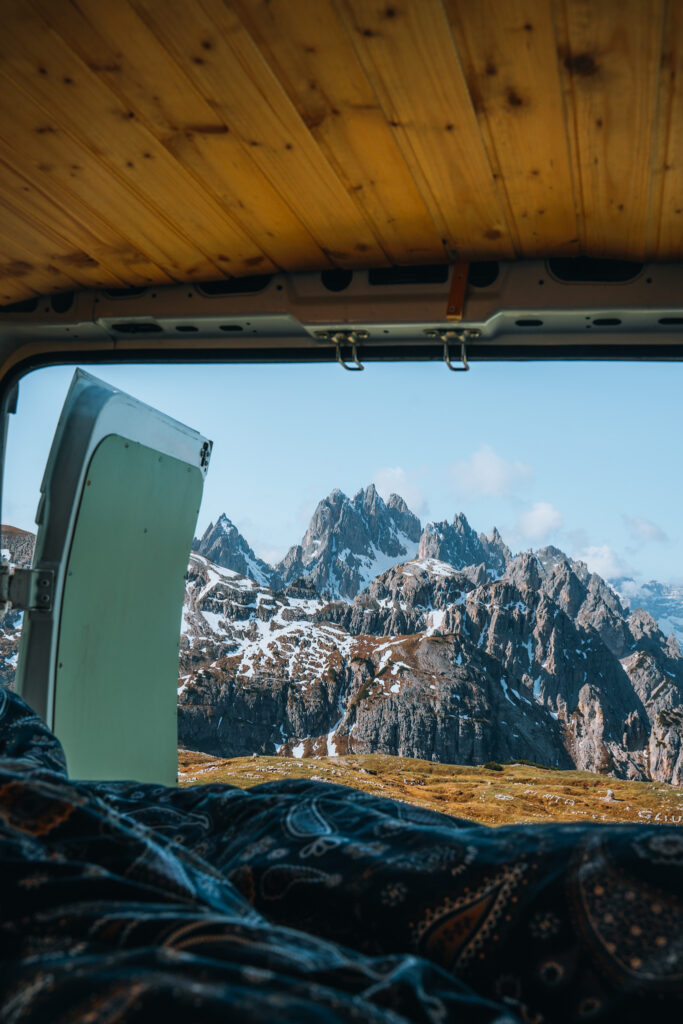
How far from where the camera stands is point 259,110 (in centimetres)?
152

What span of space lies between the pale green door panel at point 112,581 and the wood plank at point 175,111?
2.59ft

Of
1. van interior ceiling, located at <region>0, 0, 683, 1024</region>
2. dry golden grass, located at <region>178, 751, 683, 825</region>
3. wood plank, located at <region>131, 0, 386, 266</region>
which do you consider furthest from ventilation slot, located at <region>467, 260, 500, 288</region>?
dry golden grass, located at <region>178, 751, 683, 825</region>

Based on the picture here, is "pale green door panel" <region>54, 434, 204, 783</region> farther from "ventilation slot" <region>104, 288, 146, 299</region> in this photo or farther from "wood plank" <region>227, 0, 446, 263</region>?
"wood plank" <region>227, 0, 446, 263</region>

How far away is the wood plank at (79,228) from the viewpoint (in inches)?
73.2

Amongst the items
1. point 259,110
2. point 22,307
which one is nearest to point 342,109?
point 259,110

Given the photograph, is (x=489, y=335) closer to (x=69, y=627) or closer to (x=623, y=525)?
(x=69, y=627)

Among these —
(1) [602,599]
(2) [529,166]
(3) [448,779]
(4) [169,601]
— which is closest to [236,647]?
(3) [448,779]

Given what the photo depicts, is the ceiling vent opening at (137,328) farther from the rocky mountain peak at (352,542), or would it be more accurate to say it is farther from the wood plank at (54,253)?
the rocky mountain peak at (352,542)

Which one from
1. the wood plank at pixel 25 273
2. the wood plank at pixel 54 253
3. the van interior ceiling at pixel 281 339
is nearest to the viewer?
the van interior ceiling at pixel 281 339

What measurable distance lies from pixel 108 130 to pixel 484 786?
2983 mm

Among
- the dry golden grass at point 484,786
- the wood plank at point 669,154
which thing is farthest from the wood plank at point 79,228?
the dry golden grass at point 484,786

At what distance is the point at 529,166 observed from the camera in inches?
63.1

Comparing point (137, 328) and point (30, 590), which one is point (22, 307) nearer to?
point (137, 328)

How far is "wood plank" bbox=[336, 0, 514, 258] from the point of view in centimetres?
127
